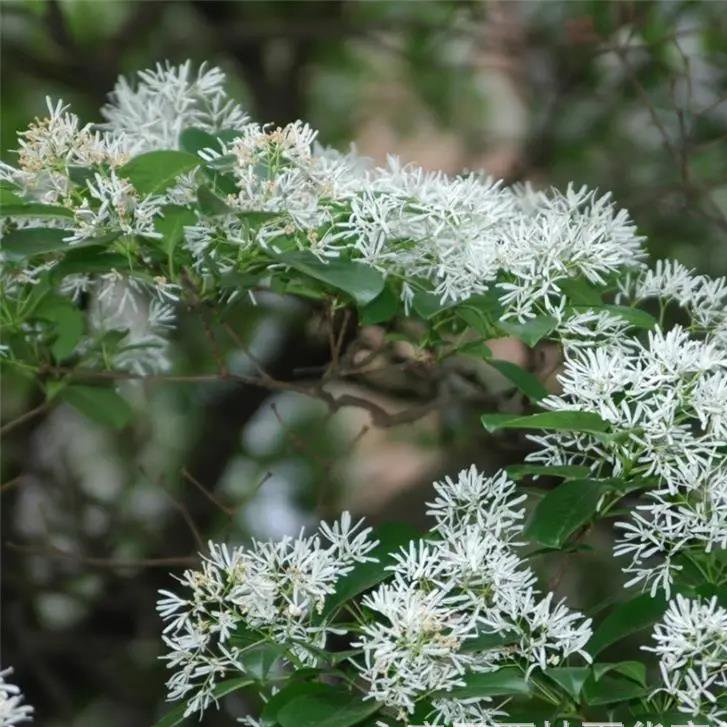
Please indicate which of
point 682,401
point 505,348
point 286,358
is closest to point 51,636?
point 286,358

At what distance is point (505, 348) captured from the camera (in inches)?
66.5

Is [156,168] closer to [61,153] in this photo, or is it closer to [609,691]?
[61,153]

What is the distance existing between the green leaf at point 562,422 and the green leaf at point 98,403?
1.21 feet

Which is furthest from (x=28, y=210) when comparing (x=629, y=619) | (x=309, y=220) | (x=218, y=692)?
(x=629, y=619)

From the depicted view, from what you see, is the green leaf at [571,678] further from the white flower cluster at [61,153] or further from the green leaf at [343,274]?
the white flower cluster at [61,153]

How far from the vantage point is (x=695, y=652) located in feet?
1.94

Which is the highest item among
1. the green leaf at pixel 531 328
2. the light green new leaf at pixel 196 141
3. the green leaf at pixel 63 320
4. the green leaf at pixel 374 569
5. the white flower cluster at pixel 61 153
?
the light green new leaf at pixel 196 141

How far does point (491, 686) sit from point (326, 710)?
0.08 metres

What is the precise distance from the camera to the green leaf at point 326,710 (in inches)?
23.0

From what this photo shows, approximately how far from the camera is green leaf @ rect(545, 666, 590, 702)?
23.3 inches

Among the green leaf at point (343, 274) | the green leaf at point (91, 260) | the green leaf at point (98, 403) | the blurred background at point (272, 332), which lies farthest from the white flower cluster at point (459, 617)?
the blurred background at point (272, 332)

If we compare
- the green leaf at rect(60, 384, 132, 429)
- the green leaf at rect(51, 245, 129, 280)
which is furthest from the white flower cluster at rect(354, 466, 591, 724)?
the green leaf at rect(60, 384, 132, 429)

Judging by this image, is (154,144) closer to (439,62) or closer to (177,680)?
(177,680)

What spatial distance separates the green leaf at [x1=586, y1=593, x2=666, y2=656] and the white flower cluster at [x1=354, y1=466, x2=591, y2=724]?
18 mm
